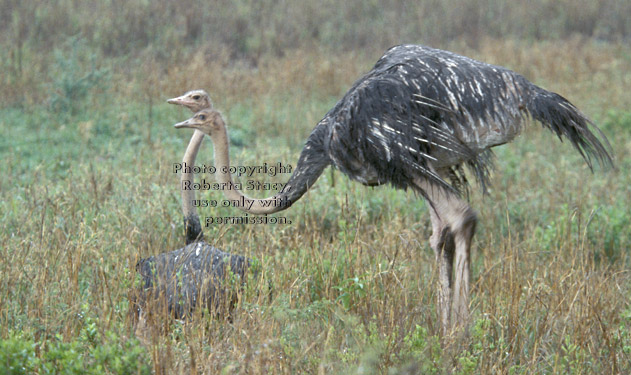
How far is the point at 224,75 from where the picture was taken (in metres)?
10.8

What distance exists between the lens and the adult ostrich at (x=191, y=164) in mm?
4266

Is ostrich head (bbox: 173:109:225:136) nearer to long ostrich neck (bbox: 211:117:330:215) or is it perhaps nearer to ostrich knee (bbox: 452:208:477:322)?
long ostrich neck (bbox: 211:117:330:215)

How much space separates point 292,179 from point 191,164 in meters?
0.57

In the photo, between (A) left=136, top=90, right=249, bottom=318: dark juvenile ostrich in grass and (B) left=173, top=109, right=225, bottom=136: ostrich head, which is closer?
(A) left=136, top=90, right=249, bottom=318: dark juvenile ostrich in grass

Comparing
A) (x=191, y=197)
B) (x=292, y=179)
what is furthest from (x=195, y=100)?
(x=292, y=179)

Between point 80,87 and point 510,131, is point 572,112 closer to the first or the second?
point 510,131

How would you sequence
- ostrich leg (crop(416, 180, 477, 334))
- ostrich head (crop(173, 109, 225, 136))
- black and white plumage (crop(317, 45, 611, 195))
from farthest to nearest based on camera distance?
ostrich head (crop(173, 109, 225, 136)) < ostrich leg (crop(416, 180, 477, 334)) < black and white plumage (crop(317, 45, 611, 195))

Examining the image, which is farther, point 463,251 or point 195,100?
point 195,100

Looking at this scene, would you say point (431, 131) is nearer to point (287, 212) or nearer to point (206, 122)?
point (206, 122)

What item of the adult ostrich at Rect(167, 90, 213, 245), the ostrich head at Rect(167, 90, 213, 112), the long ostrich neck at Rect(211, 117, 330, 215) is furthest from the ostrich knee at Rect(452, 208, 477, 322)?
the ostrich head at Rect(167, 90, 213, 112)

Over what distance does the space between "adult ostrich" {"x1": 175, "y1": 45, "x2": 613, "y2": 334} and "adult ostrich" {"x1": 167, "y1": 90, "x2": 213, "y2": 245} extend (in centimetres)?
10

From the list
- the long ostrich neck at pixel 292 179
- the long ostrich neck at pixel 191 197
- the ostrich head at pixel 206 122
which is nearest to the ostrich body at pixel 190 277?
the long ostrich neck at pixel 191 197

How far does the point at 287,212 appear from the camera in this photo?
5.98 m

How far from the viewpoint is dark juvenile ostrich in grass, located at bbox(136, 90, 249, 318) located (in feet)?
12.5
